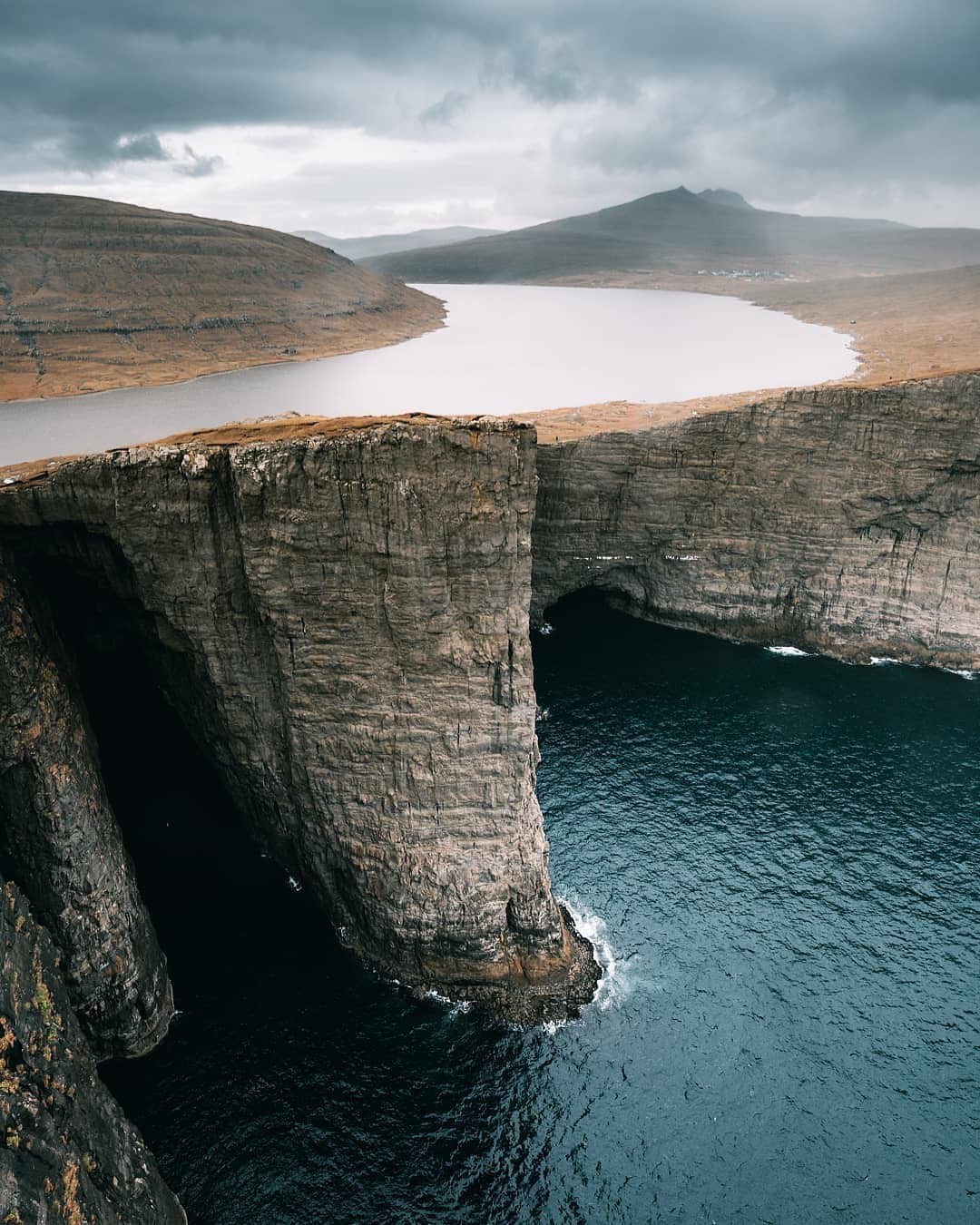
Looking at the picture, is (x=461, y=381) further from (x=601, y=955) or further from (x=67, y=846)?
(x=67, y=846)

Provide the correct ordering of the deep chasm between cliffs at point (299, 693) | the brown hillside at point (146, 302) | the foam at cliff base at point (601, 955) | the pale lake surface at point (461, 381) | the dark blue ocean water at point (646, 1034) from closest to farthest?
the dark blue ocean water at point (646, 1034) < the deep chasm between cliffs at point (299, 693) < the foam at cliff base at point (601, 955) < the pale lake surface at point (461, 381) < the brown hillside at point (146, 302)

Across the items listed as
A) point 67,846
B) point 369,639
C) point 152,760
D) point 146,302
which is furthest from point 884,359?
point 67,846

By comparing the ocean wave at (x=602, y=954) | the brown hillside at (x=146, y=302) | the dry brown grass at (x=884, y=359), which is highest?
the brown hillside at (x=146, y=302)

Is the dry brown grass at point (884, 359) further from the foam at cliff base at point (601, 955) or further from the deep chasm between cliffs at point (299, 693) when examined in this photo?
the foam at cliff base at point (601, 955)

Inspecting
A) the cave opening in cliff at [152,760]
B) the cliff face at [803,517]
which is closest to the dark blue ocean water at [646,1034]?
the cave opening in cliff at [152,760]

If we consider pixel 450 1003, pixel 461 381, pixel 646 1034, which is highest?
pixel 461 381

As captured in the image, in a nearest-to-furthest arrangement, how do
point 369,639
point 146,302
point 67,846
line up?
1. point 67,846
2. point 369,639
3. point 146,302
